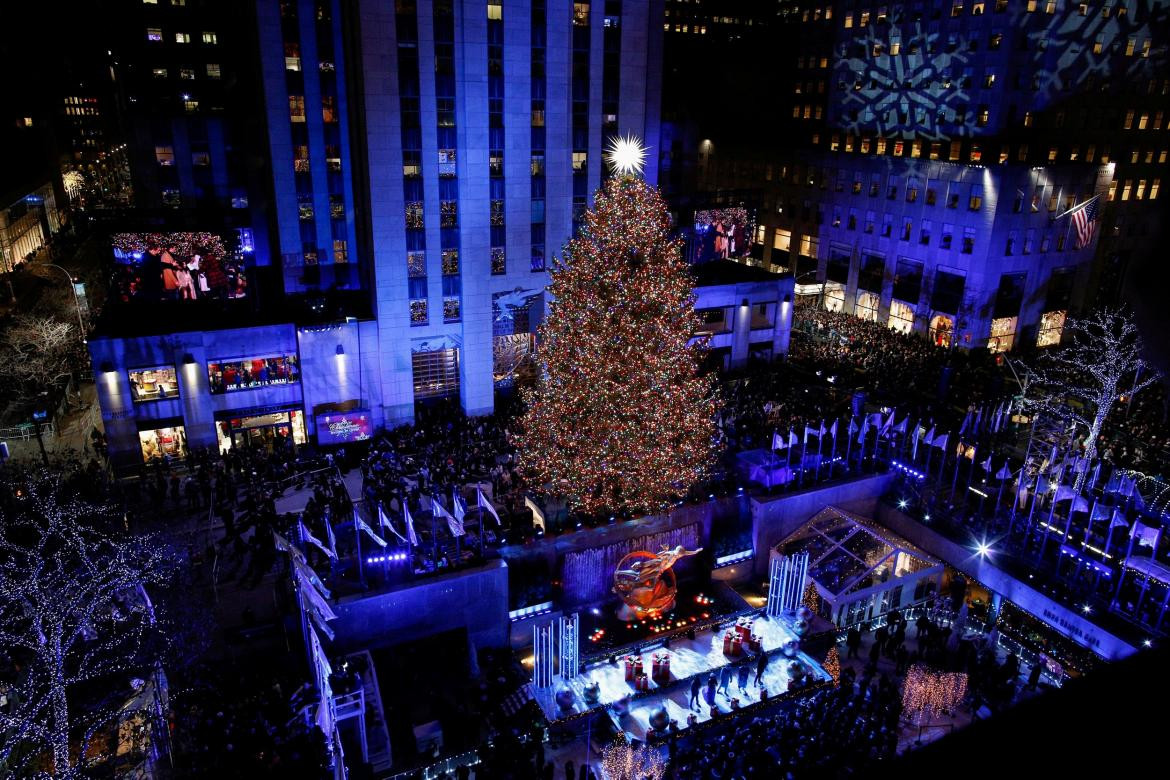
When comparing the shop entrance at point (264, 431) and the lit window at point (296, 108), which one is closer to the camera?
the shop entrance at point (264, 431)

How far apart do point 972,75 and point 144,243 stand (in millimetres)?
50543

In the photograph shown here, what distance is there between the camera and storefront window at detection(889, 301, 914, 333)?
172ft

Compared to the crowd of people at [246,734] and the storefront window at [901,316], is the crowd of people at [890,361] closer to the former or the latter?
the storefront window at [901,316]

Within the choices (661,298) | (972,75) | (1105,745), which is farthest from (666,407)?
(972,75)

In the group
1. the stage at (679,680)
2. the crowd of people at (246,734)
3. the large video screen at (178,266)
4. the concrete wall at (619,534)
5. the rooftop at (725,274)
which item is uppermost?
the large video screen at (178,266)

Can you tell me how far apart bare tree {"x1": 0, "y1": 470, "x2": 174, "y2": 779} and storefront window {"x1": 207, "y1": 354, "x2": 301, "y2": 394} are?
9.98 m

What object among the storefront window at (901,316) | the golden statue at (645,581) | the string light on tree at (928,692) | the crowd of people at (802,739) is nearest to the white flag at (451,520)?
the golden statue at (645,581)

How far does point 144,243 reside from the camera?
107ft

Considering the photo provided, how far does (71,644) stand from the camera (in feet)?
61.3

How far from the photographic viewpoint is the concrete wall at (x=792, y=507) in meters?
25.9

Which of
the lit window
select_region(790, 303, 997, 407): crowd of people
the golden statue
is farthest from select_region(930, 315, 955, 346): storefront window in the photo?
the lit window

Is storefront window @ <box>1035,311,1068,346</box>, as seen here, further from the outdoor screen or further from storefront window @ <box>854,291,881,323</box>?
the outdoor screen

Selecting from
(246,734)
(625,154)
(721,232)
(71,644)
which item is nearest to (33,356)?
(71,644)

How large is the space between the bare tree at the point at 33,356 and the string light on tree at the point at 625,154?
28.0 metres
